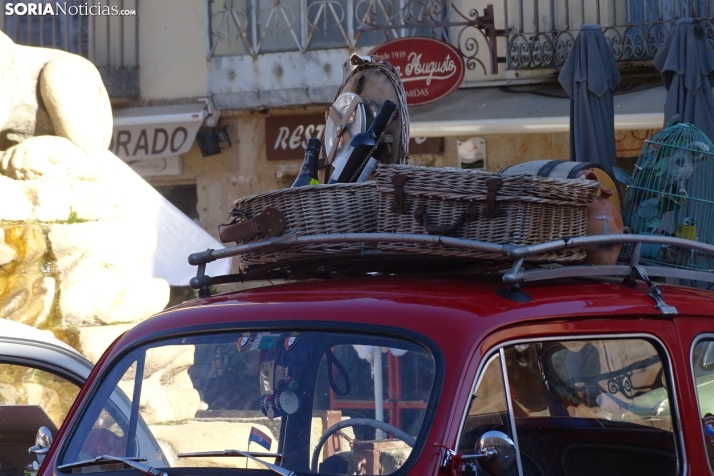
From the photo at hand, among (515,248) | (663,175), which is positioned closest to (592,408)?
(515,248)

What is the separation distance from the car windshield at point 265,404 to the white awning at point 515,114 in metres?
7.32

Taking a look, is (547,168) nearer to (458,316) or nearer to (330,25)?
(458,316)

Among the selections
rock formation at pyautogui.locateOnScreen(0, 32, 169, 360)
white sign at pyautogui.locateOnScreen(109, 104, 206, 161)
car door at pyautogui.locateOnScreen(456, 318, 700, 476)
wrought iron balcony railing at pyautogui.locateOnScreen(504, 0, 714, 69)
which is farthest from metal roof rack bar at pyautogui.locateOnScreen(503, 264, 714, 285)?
white sign at pyautogui.locateOnScreen(109, 104, 206, 161)

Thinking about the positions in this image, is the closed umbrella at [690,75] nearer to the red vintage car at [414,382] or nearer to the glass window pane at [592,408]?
the red vintage car at [414,382]

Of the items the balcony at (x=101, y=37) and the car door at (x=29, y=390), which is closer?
the car door at (x=29, y=390)

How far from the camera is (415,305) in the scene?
214 centimetres

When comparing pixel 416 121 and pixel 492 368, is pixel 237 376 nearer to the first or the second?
pixel 492 368

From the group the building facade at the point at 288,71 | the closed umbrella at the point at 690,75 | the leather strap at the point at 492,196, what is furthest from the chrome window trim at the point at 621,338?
the building facade at the point at 288,71

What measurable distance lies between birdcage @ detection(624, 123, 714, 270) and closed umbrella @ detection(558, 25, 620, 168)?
2.36 m

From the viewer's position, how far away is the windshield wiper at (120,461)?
6.97 feet

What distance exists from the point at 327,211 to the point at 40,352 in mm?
1089

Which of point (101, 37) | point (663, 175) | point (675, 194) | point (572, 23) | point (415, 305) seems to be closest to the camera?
point (415, 305)

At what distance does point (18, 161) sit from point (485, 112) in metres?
5.48

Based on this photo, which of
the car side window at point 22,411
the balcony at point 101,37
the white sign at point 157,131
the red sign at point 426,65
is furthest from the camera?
the balcony at point 101,37
